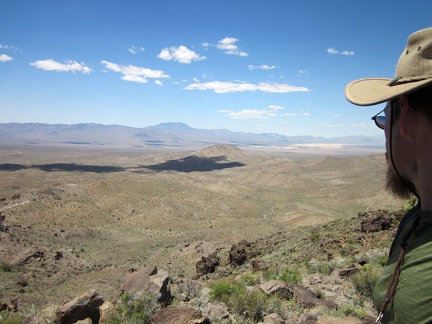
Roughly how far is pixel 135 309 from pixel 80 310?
191cm

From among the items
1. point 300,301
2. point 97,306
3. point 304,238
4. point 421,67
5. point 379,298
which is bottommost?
point 304,238

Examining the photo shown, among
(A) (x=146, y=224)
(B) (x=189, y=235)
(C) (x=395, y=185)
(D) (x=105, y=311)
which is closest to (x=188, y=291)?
(D) (x=105, y=311)

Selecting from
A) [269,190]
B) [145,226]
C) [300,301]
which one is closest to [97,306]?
[300,301]

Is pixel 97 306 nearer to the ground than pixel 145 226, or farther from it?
farther from it

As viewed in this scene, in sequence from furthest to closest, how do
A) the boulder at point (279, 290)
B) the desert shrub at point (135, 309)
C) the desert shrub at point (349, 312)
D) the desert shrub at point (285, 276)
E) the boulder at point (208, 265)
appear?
1. the boulder at point (208, 265)
2. the desert shrub at point (285, 276)
3. the boulder at point (279, 290)
4. the desert shrub at point (135, 309)
5. the desert shrub at point (349, 312)

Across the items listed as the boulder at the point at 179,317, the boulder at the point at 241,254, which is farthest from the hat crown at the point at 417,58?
the boulder at the point at 241,254

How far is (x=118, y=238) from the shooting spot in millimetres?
38781

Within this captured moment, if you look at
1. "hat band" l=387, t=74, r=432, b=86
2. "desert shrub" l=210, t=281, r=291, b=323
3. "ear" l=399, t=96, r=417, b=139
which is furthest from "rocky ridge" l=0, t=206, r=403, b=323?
"hat band" l=387, t=74, r=432, b=86

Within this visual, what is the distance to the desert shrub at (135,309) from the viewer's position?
6.55 metres

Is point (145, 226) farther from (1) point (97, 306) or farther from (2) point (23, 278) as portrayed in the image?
(1) point (97, 306)

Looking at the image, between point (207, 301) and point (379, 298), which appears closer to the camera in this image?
point (379, 298)

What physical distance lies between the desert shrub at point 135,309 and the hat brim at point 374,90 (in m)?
6.13

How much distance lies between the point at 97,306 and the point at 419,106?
8714mm

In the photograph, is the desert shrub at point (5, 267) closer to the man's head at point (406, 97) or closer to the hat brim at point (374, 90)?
the hat brim at point (374, 90)
